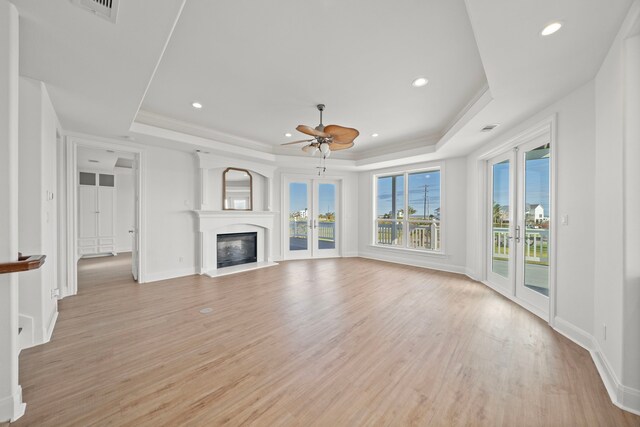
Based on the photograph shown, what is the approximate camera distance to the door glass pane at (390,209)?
6488mm

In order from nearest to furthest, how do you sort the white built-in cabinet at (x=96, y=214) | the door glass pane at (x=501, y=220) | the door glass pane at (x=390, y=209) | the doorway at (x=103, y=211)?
the door glass pane at (x=501, y=220), the doorway at (x=103, y=211), the door glass pane at (x=390, y=209), the white built-in cabinet at (x=96, y=214)

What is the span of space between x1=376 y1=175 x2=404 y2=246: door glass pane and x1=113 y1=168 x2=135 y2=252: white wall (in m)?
7.41

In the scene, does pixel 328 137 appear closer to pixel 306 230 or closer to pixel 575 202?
pixel 575 202

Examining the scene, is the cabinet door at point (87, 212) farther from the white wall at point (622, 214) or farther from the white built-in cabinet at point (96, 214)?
the white wall at point (622, 214)

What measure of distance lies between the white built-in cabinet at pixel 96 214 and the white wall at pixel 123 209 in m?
0.20

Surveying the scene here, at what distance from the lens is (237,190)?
5832mm

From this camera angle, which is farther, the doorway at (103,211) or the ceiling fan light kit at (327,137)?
the doorway at (103,211)

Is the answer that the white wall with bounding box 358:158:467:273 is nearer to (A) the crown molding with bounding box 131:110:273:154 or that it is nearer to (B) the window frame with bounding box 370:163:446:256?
(B) the window frame with bounding box 370:163:446:256

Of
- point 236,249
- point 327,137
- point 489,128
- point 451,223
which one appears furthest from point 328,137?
point 236,249

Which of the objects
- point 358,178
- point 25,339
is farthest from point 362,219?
point 25,339

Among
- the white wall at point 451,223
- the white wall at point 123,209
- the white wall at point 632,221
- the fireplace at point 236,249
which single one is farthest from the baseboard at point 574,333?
the white wall at point 123,209

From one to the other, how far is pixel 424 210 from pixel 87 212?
906 cm

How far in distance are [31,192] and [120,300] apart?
6.28ft

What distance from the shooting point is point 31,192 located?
2357mm
